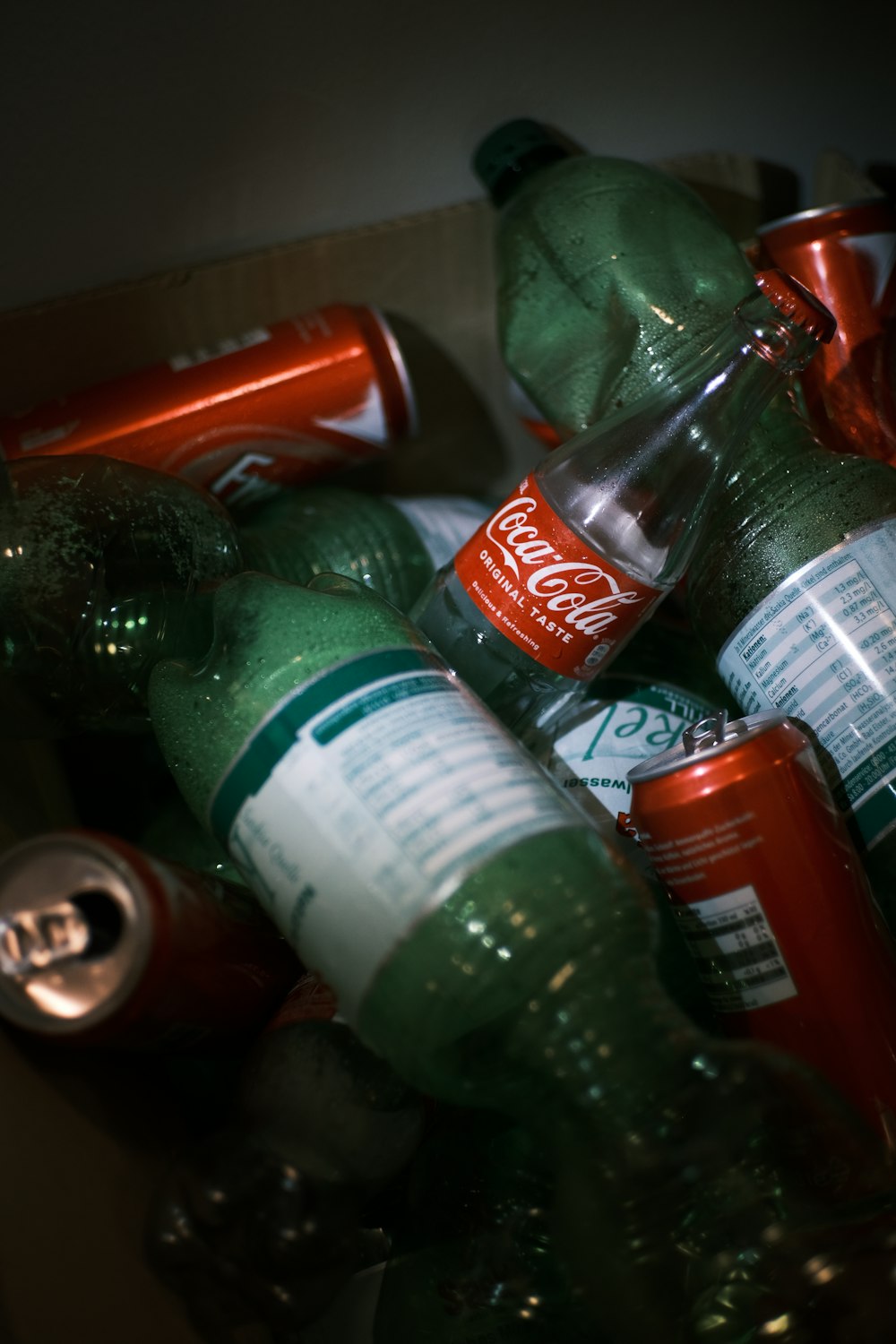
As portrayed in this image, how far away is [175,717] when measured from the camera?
0.69 meters

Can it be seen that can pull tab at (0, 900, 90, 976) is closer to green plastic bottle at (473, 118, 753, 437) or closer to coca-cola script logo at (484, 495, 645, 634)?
coca-cola script logo at (484, 495, 645, 634)

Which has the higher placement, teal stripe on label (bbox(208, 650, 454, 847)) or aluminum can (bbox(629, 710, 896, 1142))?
teal stripe on label (bbox(208, 650, 454, 847))

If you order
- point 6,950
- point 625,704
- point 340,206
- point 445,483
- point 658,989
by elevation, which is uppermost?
point 340,206

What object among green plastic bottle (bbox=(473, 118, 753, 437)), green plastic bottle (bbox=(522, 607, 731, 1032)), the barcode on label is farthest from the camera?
green plastic bottle (bbox=(473, 118, 753, 437))

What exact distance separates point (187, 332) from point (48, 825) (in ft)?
1.74

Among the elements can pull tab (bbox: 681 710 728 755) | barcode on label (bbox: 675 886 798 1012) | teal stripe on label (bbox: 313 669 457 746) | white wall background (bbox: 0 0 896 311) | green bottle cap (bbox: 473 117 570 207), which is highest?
white wall background (bbox: 0 0 896 311)

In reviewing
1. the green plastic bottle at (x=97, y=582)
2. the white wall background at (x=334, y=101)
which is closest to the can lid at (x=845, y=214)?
the white wall background at (x=334, y=101)

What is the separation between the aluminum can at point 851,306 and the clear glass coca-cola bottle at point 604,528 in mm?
160

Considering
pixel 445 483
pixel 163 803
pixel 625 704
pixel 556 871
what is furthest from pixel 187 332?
pixel 556 871

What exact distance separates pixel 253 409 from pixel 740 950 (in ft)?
2.16

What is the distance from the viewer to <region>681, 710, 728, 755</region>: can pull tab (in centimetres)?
68

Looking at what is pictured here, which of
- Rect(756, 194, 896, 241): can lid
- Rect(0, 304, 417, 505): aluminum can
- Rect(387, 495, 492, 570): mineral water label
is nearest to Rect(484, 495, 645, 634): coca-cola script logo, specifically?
Rect(387, 495, 492, 570): mineral water label

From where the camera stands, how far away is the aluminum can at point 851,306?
0.91m

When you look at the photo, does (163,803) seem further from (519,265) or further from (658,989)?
(519,265)
